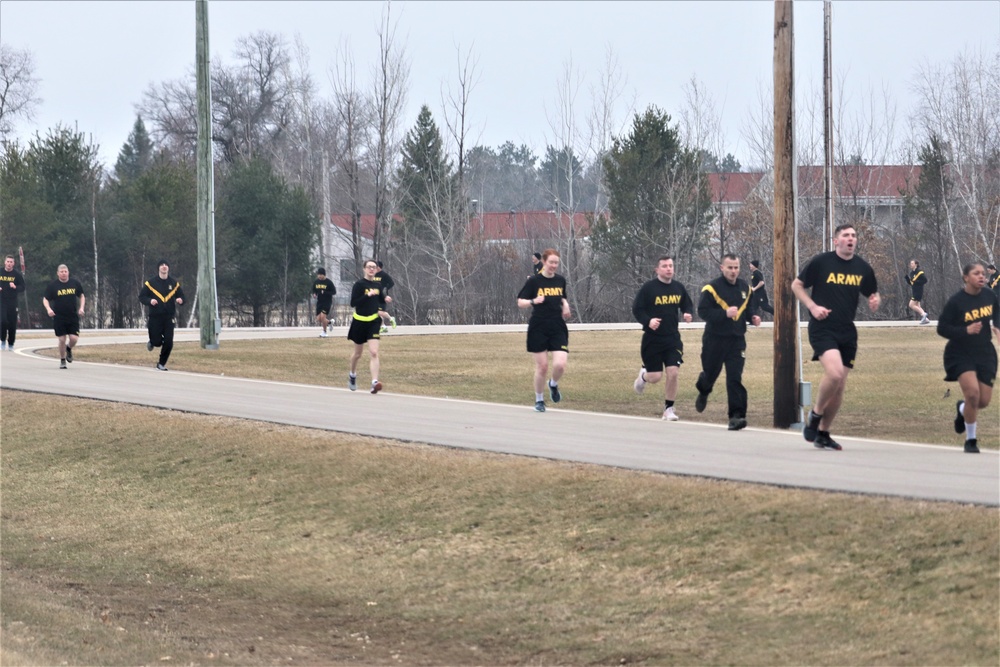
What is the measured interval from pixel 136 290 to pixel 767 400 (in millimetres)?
39814

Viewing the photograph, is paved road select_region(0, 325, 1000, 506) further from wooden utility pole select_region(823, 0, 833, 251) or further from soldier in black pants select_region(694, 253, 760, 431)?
wooden utility pole select_region(823, 0, 833, 251)

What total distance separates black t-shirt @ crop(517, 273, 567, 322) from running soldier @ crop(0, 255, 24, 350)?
55.0 feet

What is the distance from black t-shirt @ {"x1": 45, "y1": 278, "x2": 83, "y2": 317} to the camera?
79.0 feet

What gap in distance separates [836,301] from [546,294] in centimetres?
521

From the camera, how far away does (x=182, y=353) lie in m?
28.6

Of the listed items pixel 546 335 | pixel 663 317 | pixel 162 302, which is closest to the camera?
pixel 663 317

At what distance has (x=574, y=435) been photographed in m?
14.9

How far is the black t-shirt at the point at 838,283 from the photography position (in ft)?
40.7

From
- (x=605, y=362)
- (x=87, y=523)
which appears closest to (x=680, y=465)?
(x=87, y=523)

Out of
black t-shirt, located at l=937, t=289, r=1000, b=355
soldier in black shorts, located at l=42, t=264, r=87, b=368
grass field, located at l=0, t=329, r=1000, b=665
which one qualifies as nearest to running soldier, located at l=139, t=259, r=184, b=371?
soldier in black shorts, located at l=42, t=264, r=87, b=368

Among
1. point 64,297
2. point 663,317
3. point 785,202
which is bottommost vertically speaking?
point 663,317

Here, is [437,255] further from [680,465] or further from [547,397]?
[680,465]

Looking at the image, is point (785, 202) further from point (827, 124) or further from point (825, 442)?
point (827, 124)

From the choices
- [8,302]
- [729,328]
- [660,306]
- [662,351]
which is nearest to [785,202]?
[729,328]
